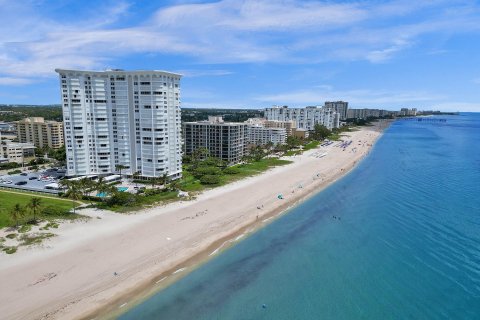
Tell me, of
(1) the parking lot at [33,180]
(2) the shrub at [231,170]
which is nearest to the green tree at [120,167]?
(1) the parking lot at [33,180]

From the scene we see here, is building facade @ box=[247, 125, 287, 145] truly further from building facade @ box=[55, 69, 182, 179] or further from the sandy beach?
the sandy beach

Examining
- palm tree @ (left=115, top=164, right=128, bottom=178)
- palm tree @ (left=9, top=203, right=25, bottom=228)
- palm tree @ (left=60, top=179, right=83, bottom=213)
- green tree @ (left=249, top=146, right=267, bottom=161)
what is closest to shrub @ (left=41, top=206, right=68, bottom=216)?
palm tree @ (left=60, top=179, right=83, bottom=213)

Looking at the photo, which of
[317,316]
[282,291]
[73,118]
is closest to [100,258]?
[282,291]

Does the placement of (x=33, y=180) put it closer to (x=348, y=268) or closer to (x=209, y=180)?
(x=209, y=180)

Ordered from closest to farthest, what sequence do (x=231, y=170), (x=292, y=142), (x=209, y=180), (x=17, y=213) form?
1. (x=17, y=213)
2. (x=209, y=180)
3. (x=231, y=170)
4. (x=292, y=142)

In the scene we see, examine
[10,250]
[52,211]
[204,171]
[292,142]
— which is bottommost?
[10,250]

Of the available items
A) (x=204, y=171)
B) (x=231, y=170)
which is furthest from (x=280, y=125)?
(x=204, y=171)

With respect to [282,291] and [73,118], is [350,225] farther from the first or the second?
[73,118]

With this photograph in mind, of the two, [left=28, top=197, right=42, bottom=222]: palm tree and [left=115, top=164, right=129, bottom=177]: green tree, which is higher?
[left=115, top=164, right=129, bottom=177]: green tree
